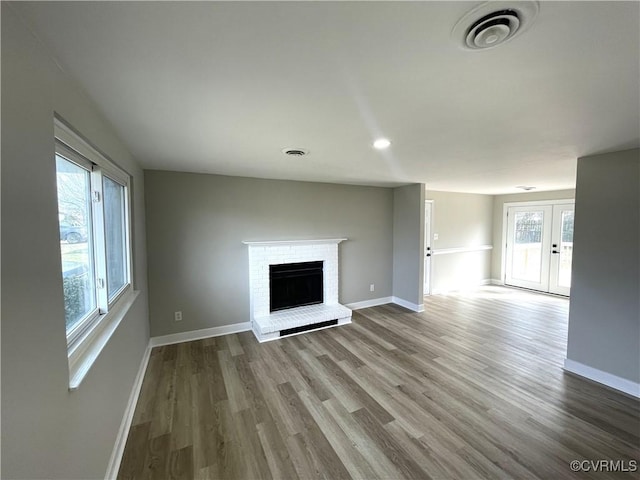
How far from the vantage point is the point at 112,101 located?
4.90ft

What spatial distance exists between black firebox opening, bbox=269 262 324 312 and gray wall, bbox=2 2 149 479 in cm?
276

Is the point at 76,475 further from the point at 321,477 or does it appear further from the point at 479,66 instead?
the point at 479,66

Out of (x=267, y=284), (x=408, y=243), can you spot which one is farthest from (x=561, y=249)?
(x=267, y=284)

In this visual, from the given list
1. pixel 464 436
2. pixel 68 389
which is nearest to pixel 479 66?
pixel 68 389

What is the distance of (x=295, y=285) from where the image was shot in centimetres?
428

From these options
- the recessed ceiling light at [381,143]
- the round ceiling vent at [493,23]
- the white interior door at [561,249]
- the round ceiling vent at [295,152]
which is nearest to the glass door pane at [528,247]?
the white interior door at [561,249]

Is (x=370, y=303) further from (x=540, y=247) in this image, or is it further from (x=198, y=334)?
(x=540, y=247)

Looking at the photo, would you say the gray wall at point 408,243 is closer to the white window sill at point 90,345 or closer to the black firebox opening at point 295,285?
the black firebox opening at point 295,285

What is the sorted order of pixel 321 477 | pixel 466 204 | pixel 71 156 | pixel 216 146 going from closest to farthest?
pixel 71 156
pixel 321 477
pixel 216 146
pixel 466 204

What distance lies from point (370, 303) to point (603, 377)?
304cm

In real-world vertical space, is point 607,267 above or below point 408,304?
above

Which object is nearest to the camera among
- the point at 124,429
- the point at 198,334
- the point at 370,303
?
the point at 124,429

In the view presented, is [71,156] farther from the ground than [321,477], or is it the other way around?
[71,156]

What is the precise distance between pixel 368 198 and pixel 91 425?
175 inches
